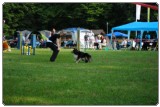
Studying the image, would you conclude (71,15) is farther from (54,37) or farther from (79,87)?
(79,87)

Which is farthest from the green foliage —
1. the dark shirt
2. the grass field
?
the grass field

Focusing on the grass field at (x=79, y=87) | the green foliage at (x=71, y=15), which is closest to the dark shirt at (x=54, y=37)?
the grass field at (x=79, y=87)

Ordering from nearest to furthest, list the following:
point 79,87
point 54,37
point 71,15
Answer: point 79,87 → point 54,37 → point 71,15

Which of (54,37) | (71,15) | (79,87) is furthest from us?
(71,15)

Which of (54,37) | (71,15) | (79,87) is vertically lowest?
(79,87)

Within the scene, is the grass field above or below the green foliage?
below

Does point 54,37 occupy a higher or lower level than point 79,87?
higher

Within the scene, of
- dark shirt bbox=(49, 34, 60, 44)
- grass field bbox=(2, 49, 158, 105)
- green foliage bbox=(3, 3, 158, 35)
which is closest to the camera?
grass field bbox=(2, 49, 158, 105)

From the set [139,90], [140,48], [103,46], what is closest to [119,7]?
[103,46]

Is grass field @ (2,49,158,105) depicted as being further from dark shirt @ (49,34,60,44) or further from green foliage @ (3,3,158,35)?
green foliage @ (3,3,158,35)

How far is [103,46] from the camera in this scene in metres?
32.0

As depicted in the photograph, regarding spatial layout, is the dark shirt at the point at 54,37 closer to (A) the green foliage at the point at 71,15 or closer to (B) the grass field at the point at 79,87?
(B) the grass field at the point at 79,87

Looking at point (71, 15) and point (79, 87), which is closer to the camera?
point (79, 87)

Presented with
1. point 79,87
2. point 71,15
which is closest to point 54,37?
point 79,87
